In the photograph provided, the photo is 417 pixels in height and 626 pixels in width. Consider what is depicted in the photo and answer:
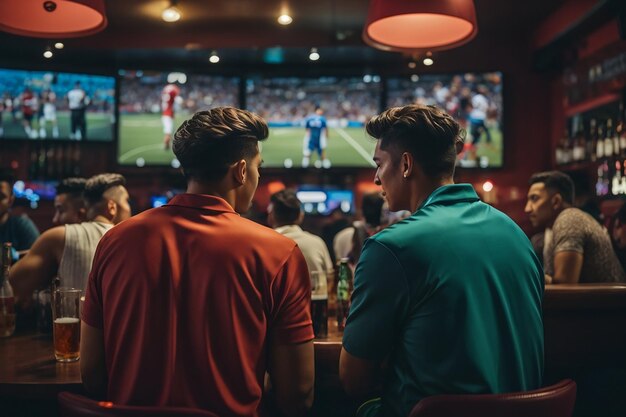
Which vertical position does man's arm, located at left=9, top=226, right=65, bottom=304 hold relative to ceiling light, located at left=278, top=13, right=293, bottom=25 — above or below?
below

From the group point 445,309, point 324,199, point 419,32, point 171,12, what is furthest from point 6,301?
point 324,199

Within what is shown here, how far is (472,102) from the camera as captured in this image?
6.66 m

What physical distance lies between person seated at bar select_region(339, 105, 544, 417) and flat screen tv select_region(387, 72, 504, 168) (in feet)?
17.4

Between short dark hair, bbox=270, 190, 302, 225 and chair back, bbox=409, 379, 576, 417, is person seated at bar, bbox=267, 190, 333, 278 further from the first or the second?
chair back, bbox=409, 379, 576, 417

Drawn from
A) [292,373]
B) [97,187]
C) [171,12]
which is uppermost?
[171,12]

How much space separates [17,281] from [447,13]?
7.24ft

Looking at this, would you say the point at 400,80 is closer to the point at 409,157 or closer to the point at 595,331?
the point at 595,331

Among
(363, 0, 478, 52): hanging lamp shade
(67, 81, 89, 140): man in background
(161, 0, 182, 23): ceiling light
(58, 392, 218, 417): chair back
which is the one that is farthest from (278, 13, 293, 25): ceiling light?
(58, 392, 218, 417): chair back

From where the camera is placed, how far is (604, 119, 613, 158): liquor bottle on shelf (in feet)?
17.1

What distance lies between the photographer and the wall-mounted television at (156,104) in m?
6.64

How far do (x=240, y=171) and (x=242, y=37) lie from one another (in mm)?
5323

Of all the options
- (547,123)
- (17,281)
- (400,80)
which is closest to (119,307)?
(17,281)

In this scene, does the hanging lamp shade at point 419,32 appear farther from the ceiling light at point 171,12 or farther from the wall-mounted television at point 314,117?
the wall-mounted television at point 314,117

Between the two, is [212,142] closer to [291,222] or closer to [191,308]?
[191,308]
